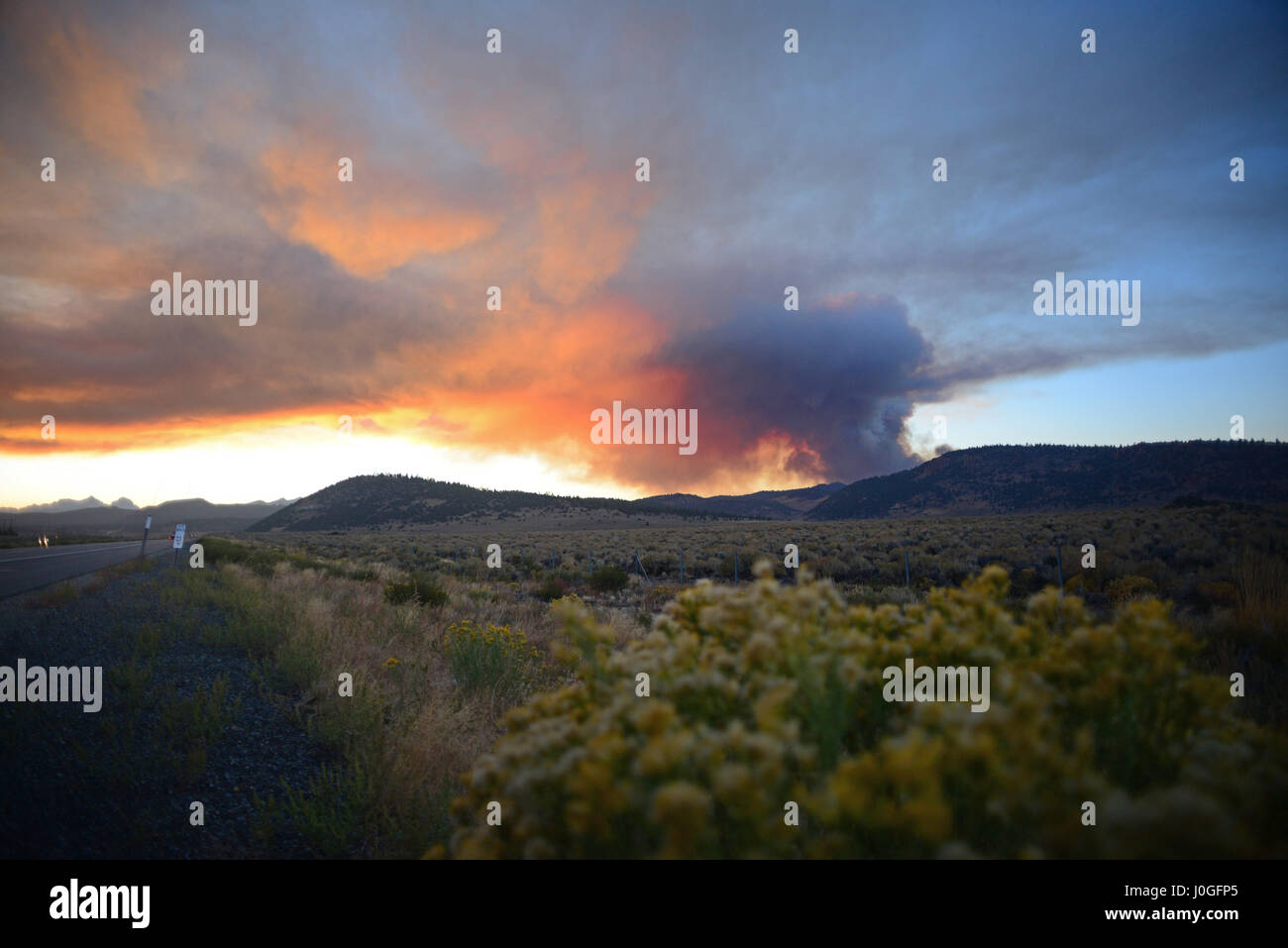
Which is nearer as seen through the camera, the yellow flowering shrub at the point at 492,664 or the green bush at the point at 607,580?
the yellow flowering shrub at the point at 492,664

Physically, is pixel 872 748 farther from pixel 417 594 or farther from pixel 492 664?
pixel 417 594

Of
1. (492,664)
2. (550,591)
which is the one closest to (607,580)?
(550,591)

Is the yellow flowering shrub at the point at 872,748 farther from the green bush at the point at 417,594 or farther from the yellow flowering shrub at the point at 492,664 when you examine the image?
the green bush at the point at 417,594

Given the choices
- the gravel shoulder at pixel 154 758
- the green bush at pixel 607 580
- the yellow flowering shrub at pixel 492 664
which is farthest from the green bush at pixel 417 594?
the green bush at pixel 607 580

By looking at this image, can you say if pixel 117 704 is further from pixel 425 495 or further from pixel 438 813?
pixel 425 495


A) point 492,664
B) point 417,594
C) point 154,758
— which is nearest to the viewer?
point 154,758

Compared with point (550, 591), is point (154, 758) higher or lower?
higher

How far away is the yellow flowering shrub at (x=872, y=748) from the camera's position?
4.03 ft

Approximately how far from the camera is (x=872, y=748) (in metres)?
1.95

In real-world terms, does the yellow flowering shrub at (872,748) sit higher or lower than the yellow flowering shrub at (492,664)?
higher

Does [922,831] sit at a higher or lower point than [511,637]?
higher
